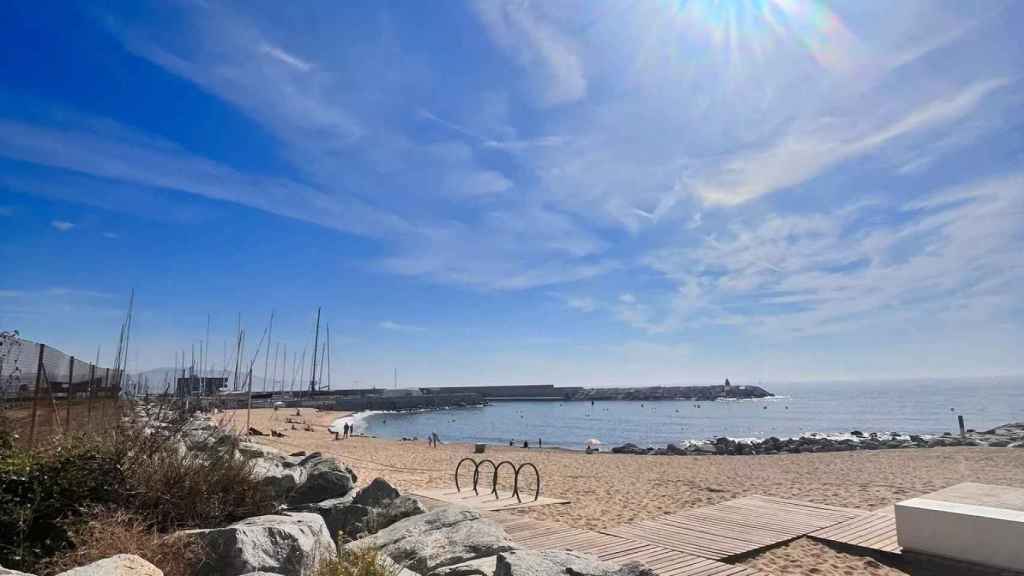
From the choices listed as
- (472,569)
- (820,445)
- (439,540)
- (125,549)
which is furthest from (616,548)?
(820,445)

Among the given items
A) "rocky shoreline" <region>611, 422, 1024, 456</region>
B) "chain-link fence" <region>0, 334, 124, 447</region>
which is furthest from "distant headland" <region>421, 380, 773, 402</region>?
"chain-link fence" <region>0, 334, 124, 447</region>

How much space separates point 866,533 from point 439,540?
6101 millimetres

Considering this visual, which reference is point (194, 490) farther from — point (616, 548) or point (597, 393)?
point (597, 393)

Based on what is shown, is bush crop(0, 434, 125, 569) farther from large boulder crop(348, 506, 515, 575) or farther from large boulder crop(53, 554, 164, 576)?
large boulder crop(348, 506, 515, 575)

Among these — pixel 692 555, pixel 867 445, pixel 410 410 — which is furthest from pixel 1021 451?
pixel 410 410

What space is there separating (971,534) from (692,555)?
129 inches

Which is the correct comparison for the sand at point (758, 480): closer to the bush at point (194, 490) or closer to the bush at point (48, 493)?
the bush at point (194, 490)

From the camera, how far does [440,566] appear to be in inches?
185

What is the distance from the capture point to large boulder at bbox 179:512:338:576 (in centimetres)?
410

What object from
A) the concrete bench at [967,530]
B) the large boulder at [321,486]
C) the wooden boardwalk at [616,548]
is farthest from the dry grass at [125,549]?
the concrete bench at [967,530]

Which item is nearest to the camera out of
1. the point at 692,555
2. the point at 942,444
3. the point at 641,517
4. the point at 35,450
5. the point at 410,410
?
the point at 35,450

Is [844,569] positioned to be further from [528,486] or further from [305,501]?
[528,486]

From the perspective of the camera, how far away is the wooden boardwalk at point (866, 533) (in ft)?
23.5

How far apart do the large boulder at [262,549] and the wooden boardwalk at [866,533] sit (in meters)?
6.51
